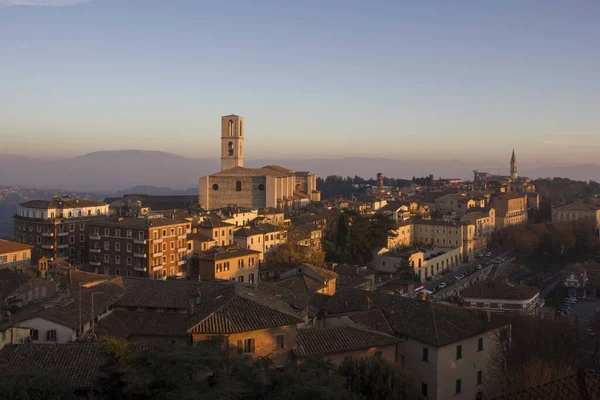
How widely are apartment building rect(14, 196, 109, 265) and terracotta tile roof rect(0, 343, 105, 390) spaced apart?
20.0 meters

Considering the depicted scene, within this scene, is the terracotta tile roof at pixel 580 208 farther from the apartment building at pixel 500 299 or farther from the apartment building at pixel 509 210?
the apartment building at pixel 500 299

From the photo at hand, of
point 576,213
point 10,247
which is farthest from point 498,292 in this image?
point 576,213

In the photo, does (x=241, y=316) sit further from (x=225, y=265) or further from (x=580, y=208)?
(x=580, y=208)

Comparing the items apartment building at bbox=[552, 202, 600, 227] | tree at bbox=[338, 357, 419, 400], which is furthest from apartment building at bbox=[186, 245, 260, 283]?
apartment building at bbox=[552, 202, 600, 227]

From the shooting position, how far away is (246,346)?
38.2 feet

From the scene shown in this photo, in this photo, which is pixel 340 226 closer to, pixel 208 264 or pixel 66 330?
pixel 208 264

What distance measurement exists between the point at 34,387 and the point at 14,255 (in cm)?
2153

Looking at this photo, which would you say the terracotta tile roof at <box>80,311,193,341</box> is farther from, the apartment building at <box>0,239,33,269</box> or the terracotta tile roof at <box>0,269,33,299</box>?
the apartment building at <box>0,239,33,269</box>

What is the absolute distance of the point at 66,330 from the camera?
43.4ft

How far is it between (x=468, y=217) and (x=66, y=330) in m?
40.3

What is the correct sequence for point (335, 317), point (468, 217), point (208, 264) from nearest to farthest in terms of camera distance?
point (335, 317)
point (208, 264)
point (468, 217)

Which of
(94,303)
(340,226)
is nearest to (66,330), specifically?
(94,303)

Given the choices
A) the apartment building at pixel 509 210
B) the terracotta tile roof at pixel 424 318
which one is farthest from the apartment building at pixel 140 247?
the apartment building at pixel 509 210

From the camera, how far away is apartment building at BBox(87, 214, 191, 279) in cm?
2686
